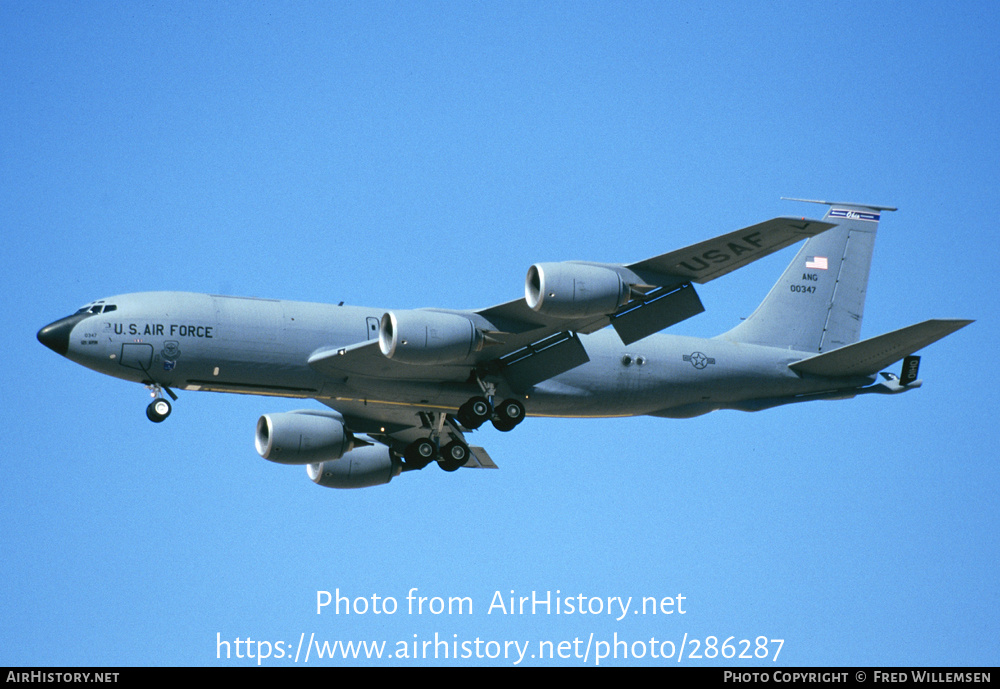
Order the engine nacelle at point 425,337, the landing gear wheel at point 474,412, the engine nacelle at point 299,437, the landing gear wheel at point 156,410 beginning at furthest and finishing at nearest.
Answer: the engine nacelle at point 299,437
the landing gear wheel at point 474,412
the landing gear wheel at point 156,410
the engine nacelle at point 425,337

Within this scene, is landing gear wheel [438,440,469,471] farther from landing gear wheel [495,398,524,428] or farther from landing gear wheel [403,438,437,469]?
landing gear wheel [495,398,524,428]

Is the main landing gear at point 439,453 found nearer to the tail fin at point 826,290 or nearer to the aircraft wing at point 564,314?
the aircraft wing at point 564,314

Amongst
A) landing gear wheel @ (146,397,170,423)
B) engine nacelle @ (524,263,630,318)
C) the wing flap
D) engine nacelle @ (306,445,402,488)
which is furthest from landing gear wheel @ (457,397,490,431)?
landing gear wheel @ (146,397,170,423)

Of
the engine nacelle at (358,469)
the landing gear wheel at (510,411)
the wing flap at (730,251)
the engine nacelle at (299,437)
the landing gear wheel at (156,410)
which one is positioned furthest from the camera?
the engine nacelle at (358,469)

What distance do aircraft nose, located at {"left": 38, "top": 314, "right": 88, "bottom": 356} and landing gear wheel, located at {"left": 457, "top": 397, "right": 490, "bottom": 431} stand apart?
10305mm

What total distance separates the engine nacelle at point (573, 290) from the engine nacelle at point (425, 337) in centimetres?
224

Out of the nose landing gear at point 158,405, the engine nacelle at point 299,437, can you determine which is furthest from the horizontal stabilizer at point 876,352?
the nose landing gear at point 158,405

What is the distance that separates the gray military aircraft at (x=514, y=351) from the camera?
3231 centimetres

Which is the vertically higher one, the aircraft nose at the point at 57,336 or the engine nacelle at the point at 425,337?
the engine nacelle at the point at 425,337

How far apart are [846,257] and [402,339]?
56.7 feet

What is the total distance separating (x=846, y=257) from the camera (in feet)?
140

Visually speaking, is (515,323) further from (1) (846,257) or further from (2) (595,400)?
(1) (846,257)
